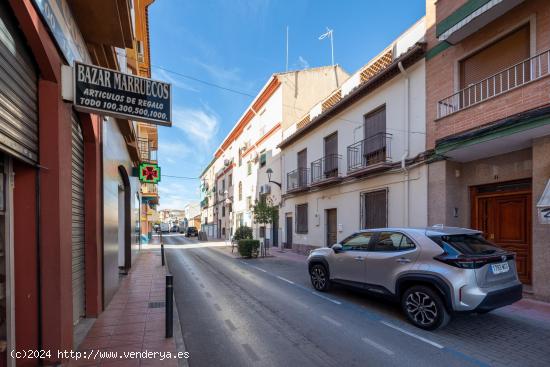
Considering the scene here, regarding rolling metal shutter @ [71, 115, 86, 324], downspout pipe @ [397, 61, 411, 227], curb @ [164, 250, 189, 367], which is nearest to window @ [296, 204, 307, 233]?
downspout pipe @ [397, 61, 411, 227]

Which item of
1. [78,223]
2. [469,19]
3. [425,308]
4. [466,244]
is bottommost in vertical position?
[425,308]

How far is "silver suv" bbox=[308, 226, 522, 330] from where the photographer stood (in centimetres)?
460

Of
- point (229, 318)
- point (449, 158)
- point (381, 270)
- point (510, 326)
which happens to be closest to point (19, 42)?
point (229, 318)

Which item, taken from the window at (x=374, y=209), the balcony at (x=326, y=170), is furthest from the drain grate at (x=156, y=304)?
the balcony at (x=326, y=170)

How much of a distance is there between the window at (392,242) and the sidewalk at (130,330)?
407cm

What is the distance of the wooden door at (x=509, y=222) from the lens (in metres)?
7.45

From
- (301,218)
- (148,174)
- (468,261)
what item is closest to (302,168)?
(301,218)

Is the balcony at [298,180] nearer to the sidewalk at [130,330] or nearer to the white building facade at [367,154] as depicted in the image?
the white building facade at [367,154]

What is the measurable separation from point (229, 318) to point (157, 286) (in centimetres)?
355

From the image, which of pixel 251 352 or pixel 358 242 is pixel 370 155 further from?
pixel 251 352

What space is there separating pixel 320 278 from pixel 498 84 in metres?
6.60

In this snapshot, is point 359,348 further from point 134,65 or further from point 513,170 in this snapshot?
point 134,65

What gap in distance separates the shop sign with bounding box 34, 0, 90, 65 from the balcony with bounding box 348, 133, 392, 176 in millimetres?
9093

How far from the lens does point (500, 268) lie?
4.89 m
